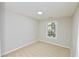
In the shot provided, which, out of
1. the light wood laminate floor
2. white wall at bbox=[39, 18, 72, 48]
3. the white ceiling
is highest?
the white ceiling

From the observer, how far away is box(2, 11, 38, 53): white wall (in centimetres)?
156

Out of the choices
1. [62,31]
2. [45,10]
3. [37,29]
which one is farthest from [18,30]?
[62,31]

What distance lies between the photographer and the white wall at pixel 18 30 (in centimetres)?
156

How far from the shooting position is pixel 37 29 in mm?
1645

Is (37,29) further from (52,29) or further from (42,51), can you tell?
(42,51)

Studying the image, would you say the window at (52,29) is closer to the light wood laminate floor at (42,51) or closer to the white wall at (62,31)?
the white wall at (62,31)

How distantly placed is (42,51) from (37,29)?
0.57 m

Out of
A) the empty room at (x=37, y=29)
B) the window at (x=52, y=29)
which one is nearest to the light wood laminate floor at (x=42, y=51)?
the empty room at (x=37, y=29)

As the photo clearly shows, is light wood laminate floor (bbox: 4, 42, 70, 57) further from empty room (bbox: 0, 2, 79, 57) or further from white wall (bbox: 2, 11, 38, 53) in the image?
white wall (bbox: 2, 11, 38, 53)

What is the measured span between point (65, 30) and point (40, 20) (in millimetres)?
557

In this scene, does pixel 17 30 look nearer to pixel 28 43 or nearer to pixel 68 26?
pixel 28 43

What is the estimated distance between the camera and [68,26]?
4.96ft

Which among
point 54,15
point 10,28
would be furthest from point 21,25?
point 54,15

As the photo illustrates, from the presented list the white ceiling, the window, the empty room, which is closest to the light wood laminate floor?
the empty room
